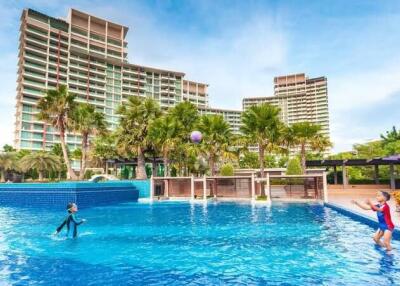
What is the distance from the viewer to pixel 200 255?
28.3 ft

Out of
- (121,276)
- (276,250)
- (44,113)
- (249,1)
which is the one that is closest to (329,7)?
(249,1)

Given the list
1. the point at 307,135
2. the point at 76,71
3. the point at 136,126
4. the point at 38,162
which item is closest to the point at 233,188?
the point at 136,126

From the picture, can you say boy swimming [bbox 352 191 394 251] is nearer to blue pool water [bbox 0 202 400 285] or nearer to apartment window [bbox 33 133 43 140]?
blue pool water [bbox 0 202 400 285]

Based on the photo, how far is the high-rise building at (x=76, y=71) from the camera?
8450cm

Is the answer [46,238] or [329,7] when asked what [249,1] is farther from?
[46,238]

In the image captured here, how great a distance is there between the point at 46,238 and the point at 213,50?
16870mm

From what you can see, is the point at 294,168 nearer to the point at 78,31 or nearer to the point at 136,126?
the point at 136,126

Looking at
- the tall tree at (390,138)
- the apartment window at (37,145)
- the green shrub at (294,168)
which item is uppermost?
the apartment window at (37,145)

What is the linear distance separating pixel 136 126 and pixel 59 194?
513 inches

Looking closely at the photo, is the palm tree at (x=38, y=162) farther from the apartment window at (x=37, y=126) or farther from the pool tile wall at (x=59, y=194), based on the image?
the apartment window at (x=37, y=126)

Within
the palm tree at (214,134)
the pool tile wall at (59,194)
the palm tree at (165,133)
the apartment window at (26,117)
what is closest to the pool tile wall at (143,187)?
the pool tile wall at (59,194)

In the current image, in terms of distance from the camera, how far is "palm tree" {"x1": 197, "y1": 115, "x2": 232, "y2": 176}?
29.8 meters

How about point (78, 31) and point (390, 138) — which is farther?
point (78, 31)

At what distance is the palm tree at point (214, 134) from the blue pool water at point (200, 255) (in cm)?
1643
